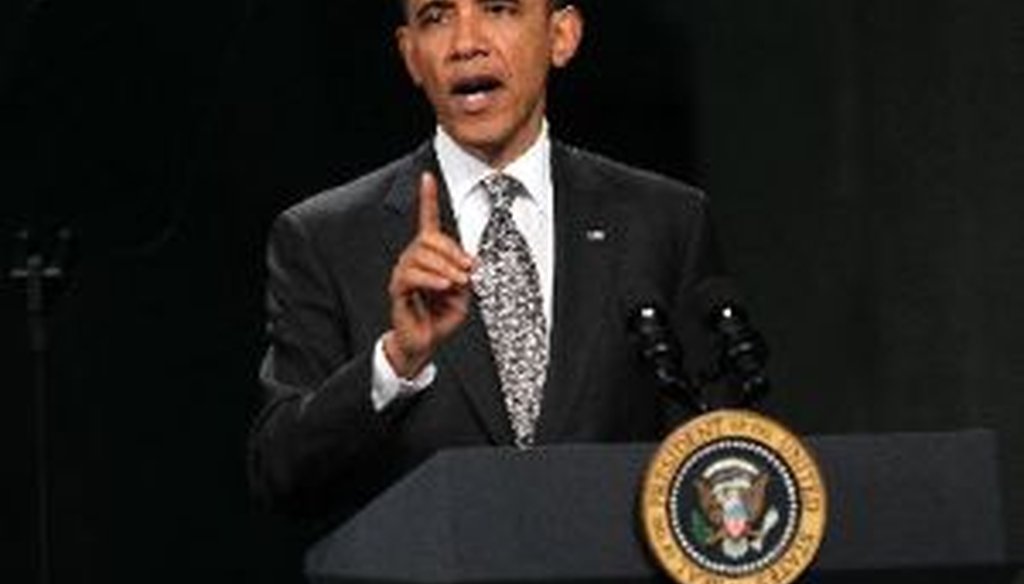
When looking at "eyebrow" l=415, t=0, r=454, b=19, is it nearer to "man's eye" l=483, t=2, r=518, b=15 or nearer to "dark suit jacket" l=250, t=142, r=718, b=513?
"man's eye" l=483, t=2, r=518, b=15

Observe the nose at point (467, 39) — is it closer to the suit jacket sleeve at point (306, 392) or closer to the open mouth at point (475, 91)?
the open mouth at point (475, 91)

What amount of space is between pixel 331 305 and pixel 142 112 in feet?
5.44

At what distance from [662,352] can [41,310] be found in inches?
75.4

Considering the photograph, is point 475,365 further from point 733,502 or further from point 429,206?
point 733,502

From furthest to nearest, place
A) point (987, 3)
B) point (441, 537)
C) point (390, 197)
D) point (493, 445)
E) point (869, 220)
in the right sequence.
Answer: point (869, 220)
point (987, 3)
point (390, 197)
point (493, 445)
point (441, 537)

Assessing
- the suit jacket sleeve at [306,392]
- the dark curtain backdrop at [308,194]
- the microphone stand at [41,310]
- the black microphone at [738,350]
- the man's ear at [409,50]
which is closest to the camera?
the black microphone at [738,350]

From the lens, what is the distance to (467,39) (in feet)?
10.4

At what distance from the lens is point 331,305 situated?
3219mm

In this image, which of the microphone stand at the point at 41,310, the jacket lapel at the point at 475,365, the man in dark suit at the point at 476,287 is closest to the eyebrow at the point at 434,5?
the man in dark suit at the point at 476,287

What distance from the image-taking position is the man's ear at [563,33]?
3352mm

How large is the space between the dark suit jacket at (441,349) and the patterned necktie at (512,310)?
0.08 ft

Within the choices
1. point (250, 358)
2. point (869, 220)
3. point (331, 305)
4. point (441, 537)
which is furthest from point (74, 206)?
point (441, 537)

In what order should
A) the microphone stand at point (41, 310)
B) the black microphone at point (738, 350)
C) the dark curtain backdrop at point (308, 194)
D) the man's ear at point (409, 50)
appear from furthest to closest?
the dark curtain backdrop at point (308, 194)
the microphone stand at point (41, 310)
the man's ear at point (409, 50)
the black microphone at point (738, 350)

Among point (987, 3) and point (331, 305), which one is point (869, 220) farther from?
point (331, 305)
